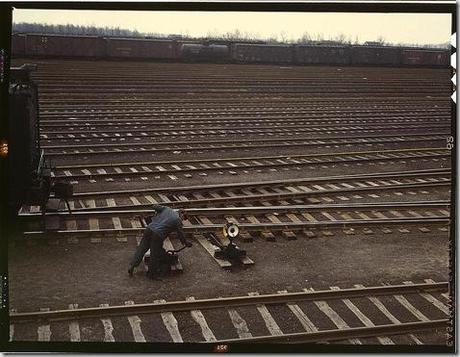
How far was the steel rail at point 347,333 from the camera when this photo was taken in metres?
6.71

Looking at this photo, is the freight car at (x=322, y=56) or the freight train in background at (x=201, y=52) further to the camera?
the freight car at (x=322, y=56)

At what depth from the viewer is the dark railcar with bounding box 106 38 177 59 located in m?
24.0

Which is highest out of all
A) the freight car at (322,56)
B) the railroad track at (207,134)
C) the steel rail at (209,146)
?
the freight car at (322,56)

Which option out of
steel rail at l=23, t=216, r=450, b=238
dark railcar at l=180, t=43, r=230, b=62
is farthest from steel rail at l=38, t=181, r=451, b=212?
dark railcar at l=180, t=43, r=230, b=62

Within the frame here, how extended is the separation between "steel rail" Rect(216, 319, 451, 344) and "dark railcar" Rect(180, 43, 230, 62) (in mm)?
18013

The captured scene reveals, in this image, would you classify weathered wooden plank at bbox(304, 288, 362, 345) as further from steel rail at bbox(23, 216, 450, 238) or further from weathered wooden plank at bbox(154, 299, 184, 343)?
steel rail at bbox(23, 216, 450, 238)

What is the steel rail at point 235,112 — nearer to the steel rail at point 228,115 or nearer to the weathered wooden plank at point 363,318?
the steel rail at point 228,115

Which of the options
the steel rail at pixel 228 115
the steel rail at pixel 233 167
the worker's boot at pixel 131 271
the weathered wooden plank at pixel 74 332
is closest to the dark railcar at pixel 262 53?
the steel rail at pixel 228 115

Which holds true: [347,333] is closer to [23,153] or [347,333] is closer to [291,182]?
[291,182]

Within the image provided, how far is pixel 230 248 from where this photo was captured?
809 centimetres

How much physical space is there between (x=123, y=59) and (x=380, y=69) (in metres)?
11.8

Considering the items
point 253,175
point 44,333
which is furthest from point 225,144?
point 44,333

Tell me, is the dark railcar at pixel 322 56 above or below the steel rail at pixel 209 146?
above

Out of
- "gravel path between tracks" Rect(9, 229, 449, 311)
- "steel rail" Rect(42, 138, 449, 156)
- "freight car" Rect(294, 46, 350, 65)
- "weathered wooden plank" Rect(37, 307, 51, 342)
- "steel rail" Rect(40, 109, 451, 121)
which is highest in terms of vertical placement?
"freight car" Rect(294, 46, 350, 65)
